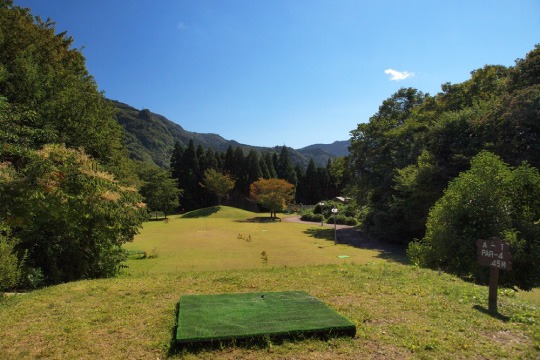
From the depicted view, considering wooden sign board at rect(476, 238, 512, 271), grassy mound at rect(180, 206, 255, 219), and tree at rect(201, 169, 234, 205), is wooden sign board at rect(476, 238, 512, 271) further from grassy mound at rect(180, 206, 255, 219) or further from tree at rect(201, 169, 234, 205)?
tree at rect(201, 169, 234, 205)

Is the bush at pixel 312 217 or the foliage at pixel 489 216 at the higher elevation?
the foliage at pixel 489 216

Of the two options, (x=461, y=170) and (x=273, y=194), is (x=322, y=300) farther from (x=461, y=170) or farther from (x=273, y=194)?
(x=273, y=194)

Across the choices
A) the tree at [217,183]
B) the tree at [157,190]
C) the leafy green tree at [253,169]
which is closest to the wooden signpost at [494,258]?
the tree at [157,190]

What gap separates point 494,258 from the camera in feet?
18.9

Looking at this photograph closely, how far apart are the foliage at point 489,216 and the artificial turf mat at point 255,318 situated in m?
5.79

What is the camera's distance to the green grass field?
4.33 metres

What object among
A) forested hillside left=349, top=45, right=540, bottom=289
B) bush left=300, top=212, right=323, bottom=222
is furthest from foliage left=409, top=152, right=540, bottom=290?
bush left=300, top=212, right=323, bottom=222

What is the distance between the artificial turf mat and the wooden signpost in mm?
2875

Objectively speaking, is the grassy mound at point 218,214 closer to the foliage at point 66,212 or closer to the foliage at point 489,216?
the foliage at point 66,212

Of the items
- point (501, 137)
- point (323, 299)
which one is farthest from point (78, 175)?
point (501, 137)

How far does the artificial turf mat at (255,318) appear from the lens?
4.61 meters

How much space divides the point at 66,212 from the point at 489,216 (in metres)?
12.0

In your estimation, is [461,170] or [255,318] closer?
[255,318]

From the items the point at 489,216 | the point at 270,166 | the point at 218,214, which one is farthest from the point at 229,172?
the point at 489,216
